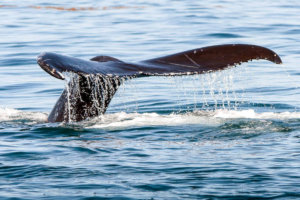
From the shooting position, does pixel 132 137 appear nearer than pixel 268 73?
Yes

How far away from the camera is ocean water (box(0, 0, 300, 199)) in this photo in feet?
20.9

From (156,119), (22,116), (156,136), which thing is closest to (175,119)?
(156,119)

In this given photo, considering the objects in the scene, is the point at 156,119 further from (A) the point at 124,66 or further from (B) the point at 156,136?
(A) the point at 124,66

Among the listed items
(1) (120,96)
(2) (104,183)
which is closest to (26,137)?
(2) (104,183)

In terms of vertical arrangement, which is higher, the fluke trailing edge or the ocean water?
the fluke trailing edge

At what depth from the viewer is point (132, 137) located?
27.4ft

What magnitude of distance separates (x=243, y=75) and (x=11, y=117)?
20.0 ft

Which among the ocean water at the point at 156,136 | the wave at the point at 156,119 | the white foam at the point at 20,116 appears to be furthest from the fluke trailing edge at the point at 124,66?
the white foam at the point at 20,116

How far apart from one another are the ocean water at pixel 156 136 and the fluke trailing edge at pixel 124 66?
19 centimetres

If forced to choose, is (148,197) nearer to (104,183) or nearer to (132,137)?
(104,183)

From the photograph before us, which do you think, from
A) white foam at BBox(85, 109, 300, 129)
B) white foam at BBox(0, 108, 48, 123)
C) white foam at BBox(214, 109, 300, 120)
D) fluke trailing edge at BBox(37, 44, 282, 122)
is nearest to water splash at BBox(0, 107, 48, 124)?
white foam at BBox(0, 108, 48, 123)

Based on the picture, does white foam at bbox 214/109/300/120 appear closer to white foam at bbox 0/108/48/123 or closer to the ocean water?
the ocean water

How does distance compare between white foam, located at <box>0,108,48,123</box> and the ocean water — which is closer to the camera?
the ocean water

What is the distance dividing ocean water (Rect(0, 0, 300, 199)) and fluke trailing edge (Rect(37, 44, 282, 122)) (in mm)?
185
